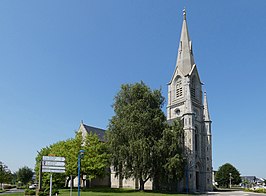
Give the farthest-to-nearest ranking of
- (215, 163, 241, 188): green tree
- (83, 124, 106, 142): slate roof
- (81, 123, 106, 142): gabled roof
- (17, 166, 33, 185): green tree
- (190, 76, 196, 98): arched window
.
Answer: (215, 163, 241, 188): green tree → (17, 166, 33, 185): green tree → (190, 76, 196, 98): arched window → (83, 124, 106, 142): slate roof → (81, 123, 106, 142): gabled roof

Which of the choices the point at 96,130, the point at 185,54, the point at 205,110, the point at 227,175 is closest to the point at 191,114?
the point at 205,110

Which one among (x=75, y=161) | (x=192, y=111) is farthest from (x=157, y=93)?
(x=75, y=161)

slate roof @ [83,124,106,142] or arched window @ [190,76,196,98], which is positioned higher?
arched window @ [190,76,196,98]

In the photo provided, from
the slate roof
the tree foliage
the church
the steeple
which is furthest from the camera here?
the steeple

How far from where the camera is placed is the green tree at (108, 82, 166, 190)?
1524 inches

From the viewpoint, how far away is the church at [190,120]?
5222cm

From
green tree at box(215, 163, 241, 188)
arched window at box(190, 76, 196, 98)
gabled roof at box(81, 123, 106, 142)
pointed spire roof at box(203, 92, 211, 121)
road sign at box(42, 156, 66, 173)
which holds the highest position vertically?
arched window at box(190, 76, 196, 98)

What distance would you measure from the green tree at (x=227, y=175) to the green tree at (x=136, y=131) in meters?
60.8

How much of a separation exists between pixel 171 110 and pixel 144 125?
22307mm

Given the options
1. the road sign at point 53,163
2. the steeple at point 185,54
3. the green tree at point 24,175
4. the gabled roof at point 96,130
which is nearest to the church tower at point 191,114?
the steeple at point 185,54

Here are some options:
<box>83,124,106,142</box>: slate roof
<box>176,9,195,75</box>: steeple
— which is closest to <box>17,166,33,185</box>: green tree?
<box>83,124,106,142</box>: slate roof

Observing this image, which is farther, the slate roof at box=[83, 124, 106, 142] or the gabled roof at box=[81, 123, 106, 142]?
the slate roof at box=[83, 124, 106, 142]

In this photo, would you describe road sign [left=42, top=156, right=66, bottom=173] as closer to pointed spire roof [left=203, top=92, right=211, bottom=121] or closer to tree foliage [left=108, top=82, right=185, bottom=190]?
tree foliage [left=108, top=82, right=185, bottom=190]

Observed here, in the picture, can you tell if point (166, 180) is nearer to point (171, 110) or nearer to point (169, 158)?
point (169, 158)
